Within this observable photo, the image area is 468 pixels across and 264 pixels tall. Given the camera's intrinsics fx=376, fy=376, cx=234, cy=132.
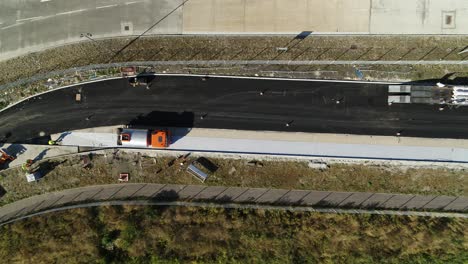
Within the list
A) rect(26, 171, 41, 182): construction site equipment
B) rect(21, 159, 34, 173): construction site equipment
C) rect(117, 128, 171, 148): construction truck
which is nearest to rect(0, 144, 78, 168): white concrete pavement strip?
rect(21, 159, 34, 173): construction site equipment

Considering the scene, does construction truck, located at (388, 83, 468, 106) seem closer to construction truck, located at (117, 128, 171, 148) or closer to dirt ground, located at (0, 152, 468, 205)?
dirt ground, located at (0, 152, 468, 205)

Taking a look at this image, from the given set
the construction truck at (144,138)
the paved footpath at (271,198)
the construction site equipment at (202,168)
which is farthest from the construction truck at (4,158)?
the construction site equipment at (202,168)

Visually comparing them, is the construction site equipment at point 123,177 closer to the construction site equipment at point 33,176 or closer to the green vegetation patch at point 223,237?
the green vegetation patch at point 223,237

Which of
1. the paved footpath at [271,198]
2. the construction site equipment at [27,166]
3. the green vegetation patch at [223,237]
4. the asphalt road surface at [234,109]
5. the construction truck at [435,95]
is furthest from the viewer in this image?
the construction site equipment at [27,166]

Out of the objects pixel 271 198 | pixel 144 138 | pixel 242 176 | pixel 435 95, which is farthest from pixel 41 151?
pixel 435 95

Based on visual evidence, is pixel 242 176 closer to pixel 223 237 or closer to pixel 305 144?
pixel 223 237

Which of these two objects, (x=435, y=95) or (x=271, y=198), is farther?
(x=271, y=198)

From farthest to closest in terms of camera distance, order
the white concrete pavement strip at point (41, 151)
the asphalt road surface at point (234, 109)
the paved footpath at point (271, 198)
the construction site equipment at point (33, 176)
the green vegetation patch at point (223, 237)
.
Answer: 1. the white concrete pavement strip at point (41, 151)
2. the paved footpath at point (271, 198)
3. the construction site equipment at point (33, 176)
4. the asphalt road surface at point (234, 109)
5. the green vegetation patch at point (223, 237)
